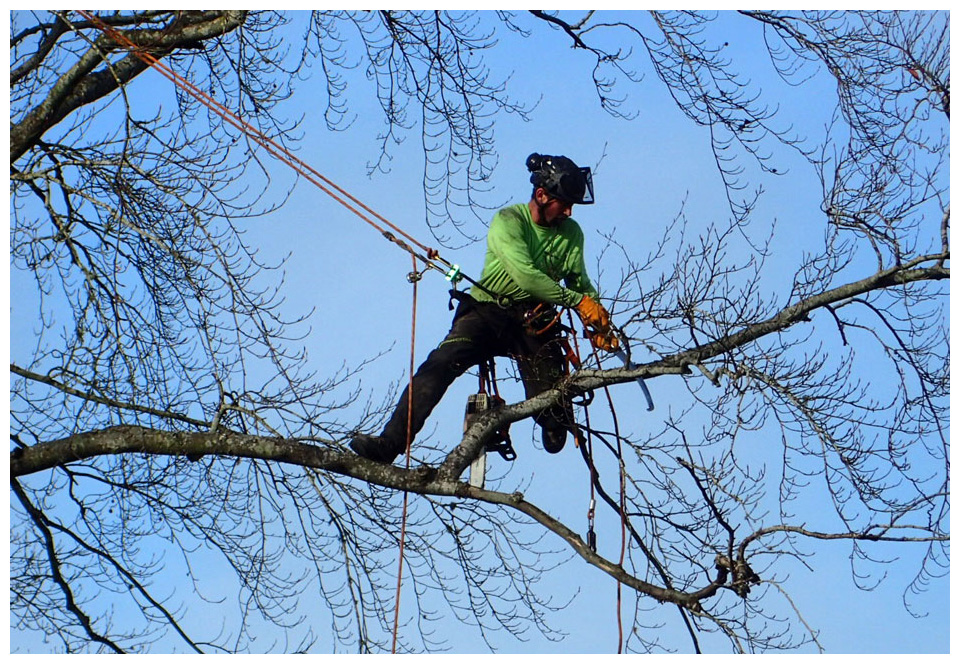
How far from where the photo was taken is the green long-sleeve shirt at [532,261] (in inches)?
312

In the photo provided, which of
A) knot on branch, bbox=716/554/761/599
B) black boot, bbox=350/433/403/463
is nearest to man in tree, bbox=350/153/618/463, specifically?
black boot, bbox=350/433/403/463

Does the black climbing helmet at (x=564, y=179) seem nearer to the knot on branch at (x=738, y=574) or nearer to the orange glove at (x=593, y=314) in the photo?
the orange glove at (x=593, y=314)

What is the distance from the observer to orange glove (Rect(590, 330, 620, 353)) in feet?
24.7

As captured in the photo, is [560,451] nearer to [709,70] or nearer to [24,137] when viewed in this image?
[709,70]

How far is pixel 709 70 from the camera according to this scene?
9.05 metres

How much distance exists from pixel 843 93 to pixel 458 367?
101 inches

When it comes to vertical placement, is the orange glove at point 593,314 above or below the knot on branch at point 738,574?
above

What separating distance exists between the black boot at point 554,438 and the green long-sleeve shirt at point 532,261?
69 cm

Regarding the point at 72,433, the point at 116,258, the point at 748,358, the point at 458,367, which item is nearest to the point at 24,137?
the point at 116,258

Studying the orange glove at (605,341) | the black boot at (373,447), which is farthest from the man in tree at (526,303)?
the orange glove at (605,341)

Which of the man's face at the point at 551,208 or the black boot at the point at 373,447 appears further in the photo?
the man's face at the point at 551,208

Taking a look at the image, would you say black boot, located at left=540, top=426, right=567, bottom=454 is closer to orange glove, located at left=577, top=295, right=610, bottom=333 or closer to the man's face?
orange glove, located at left=577, top=295, right=610, bottom=333

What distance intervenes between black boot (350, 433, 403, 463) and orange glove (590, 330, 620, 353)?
1145mm

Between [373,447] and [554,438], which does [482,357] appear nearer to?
[554,438]
